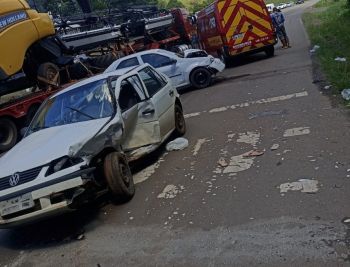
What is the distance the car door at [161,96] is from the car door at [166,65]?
5.37 m

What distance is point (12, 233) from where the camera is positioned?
6.53 metres

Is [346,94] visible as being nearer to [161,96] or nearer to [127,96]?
[161,96]

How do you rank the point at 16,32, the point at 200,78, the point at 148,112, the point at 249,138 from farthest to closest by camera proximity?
the point at 200,78
the point at 16,32
the point at 249,138
the point at 148,112

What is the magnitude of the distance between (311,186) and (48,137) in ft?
10.9

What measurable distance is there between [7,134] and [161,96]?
632cm

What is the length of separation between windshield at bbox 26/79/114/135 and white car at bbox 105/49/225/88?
6.99 meters

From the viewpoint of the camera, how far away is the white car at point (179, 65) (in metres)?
14.7

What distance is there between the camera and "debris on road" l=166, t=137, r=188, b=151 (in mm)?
8578

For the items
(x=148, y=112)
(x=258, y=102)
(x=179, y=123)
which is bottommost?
(x=258, y=102)

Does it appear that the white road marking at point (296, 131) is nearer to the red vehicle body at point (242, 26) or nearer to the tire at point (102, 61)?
the red vehicle body at point (242, 26)

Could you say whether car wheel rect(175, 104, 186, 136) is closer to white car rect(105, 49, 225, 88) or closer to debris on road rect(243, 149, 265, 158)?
debris on road rect(243, 149, 265, 158)

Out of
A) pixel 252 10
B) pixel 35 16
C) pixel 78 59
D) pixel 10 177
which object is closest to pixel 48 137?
pixel 10 177

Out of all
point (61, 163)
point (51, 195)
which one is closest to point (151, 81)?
point (61, 163)

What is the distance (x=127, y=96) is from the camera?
7758 mm
